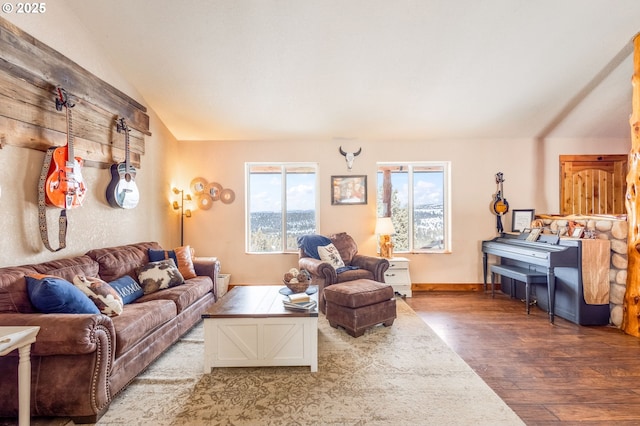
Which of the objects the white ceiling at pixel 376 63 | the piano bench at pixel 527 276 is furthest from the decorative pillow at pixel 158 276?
the piano bench at pixel 527 276

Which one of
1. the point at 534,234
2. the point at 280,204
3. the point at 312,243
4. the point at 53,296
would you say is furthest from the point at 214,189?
the point at 534,234

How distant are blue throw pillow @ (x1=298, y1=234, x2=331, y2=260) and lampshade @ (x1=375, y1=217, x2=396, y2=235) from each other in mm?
819

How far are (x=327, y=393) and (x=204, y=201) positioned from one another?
3.55 metres

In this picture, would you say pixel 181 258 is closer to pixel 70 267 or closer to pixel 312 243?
Answer: pixel 70 267

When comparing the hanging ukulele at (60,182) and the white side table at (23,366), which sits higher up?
the hanging ukulele at (60,182)

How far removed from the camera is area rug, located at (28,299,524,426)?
5.65 ft

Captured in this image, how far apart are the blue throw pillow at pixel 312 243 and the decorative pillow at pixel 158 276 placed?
5.17 feet

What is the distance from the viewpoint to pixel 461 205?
4.64 meters

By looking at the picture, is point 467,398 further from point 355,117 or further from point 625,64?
point 625,64

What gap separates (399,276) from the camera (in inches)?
168

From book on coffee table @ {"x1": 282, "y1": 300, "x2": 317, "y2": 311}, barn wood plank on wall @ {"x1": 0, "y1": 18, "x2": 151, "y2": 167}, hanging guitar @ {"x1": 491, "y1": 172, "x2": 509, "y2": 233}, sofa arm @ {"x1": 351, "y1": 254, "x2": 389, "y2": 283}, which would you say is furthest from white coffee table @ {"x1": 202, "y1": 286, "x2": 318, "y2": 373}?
hanging guitar @ {"x1": 491, "y1": 172, "x2": 509, "y2": 233}

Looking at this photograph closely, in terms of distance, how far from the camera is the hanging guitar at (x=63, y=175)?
2375mm

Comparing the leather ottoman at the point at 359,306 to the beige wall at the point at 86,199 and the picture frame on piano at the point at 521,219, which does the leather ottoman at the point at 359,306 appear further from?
the picture frame on piano at the point at 521,219

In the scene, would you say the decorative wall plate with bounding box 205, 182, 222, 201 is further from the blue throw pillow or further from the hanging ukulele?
the hanging ukulele
